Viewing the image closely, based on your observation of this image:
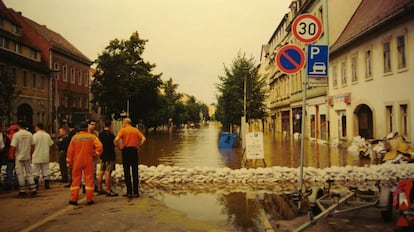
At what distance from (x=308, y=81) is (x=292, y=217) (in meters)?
2.83

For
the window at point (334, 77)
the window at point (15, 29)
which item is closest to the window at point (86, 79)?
the window at point (15, 29)

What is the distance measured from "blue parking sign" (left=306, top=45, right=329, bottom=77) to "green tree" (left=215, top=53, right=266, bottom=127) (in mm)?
19736

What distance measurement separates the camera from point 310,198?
6.81m

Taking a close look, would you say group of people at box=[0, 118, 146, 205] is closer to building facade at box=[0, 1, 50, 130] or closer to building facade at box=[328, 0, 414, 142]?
building facade at box=[328, 0, 414, 142]

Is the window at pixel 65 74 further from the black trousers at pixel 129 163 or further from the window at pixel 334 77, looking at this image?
the black trousers at pixel 129 163

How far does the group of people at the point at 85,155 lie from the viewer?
8414 mm

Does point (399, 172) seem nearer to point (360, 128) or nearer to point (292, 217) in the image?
point (292, 217)

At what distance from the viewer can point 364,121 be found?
2461 cm

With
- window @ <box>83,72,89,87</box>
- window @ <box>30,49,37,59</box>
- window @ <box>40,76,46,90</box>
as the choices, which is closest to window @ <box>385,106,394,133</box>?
window @ <box>40,76,46,90</box>

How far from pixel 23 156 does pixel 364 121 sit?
2082cm

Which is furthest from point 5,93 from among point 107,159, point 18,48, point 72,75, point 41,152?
point 72,75

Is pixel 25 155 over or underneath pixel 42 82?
underneath

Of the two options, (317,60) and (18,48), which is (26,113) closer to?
(18,48)

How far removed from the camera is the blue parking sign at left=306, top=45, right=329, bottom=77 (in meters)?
8.05
